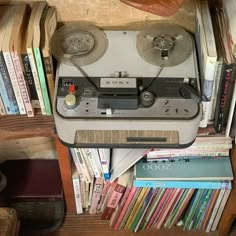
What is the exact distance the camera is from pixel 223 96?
1.08 metres

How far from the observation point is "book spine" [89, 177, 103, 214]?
1.41 m

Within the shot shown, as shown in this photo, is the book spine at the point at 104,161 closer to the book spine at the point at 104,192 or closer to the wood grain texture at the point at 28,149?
the book spine at the point at 104,192

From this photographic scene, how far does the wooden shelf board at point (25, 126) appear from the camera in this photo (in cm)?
114


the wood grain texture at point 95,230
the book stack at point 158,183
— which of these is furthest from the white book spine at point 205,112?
the wood grain texture at point 95,230

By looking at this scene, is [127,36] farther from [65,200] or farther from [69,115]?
[65,200]

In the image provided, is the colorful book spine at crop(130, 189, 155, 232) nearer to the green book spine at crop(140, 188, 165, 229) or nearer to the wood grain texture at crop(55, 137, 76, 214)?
the green book spine at crop(140, 188, 165, 229)

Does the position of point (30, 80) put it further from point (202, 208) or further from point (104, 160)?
point (202, 208)

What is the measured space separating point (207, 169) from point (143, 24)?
47 cm

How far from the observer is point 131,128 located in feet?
3.35

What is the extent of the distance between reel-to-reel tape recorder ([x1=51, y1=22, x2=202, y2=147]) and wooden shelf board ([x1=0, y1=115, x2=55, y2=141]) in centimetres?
10

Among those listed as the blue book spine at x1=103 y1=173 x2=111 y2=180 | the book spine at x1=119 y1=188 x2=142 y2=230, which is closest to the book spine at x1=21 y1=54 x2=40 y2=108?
the blue book spine at x1=103 y1=173 x2=111 y2=180

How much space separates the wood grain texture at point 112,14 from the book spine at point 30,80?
188 mm

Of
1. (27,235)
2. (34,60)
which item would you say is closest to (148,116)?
(34,60)

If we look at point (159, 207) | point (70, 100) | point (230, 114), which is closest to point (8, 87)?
point (70, 100)
